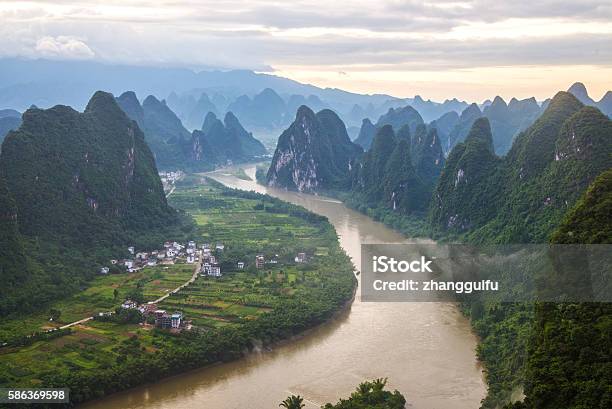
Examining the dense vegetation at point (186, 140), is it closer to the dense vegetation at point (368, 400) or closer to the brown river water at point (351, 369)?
the brown river water at point (351, 369)

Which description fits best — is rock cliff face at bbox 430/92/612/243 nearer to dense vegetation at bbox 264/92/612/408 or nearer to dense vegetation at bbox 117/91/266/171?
dense vegetation at bbox 264/92/612/408

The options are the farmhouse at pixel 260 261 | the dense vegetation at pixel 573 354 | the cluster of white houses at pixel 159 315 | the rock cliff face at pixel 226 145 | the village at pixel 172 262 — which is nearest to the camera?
the dense vegetation at pixel 573 354

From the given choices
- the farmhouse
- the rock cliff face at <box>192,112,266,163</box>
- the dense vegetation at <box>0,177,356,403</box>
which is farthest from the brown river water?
the rock cliff face at <box>192,112,266,163</box>

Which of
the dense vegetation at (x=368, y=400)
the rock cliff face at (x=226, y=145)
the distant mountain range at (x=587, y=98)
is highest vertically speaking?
the distant mountain range at (x=587, y=98)

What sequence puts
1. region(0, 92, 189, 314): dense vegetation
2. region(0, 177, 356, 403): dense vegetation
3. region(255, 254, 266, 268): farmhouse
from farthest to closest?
1. region(255, 254, 266, 268): farmhouse
2. region(0, 92, 189, 314): dense vegetation
3. region(0, 177, 356, 403): dense vegetation

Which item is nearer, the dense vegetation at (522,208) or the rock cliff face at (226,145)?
the dense vegetation at (522,208)

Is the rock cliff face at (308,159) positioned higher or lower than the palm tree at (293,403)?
higher

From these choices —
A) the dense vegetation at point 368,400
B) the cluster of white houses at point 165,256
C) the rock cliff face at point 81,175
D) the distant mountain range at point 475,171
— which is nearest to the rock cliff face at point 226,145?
the distant mountain range at point 475,171

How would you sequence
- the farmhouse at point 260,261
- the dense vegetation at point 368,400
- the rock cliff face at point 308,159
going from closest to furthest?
the dense vegetation at point 368,400
the farmhouse at point 260,261
the rock cliff face at point 308,159
